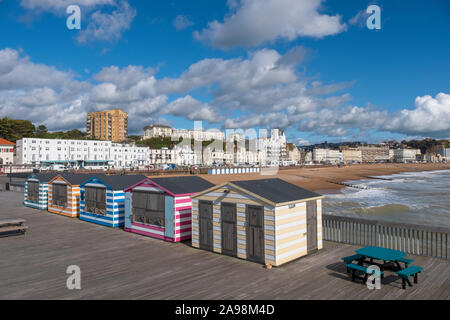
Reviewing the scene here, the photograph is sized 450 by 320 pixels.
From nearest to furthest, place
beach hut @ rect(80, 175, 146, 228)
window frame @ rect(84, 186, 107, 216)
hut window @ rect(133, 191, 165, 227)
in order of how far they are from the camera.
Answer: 1. hut window @ rect(133, 191, 165, 227)
2. beach hut @ rect(80, 175, 146, 228)
3. window frame @ rect(84, 186, 107, 216)

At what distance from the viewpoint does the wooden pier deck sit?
7035 mm

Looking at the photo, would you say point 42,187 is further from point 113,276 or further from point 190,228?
point 113,276

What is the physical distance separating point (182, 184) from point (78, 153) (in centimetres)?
9874

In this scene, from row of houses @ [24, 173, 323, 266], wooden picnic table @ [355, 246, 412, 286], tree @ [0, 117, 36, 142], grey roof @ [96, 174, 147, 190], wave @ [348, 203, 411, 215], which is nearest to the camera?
wooden picnic table @ [355, 246, 412, 286]

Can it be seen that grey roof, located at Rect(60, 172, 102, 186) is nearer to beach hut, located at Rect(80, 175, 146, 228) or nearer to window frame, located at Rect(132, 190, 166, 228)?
beach hut, located at Rect(80, 175, 146, 228)

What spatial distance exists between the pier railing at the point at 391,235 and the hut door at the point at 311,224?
173 centimetres

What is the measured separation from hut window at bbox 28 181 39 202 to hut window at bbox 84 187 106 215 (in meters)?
6.49

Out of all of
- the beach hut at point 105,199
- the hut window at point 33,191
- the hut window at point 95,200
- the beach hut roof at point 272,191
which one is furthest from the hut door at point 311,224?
the hut window at point 33,191

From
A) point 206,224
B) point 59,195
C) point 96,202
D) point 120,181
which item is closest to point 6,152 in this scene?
point 59,195

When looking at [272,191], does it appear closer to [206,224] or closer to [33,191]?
[206,224]

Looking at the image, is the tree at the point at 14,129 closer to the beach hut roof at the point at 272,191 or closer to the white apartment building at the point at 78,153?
the white apartment building at the point at 78,153

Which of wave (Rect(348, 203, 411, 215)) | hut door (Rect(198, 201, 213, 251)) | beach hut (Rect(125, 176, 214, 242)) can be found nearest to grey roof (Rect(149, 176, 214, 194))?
beach hut (Rect(125, 176, 214, 242))
